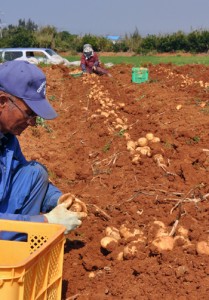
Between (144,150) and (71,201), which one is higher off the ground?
(71,201)

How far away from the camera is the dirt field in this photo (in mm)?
3141

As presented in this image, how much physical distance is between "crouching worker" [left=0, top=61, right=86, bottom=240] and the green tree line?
3996 centimetres

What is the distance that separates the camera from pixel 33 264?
2.21 m

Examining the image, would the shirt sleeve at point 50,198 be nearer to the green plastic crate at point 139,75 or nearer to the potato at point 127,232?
the potato at point 127,232

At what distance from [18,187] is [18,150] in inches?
10.3

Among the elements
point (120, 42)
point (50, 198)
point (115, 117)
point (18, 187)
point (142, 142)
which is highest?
point (18, 187)

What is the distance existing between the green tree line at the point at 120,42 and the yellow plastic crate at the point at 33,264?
40671 mm

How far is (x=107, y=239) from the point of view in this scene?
3598 millimetres

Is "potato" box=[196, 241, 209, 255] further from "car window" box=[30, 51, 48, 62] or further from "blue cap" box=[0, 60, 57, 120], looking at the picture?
"car window" box=[30, 51, 48, 62]

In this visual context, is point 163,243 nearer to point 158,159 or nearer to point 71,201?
point 71,201

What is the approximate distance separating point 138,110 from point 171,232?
221 inches

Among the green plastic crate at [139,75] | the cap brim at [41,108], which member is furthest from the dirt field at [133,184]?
the green plastic crate at [139,75]

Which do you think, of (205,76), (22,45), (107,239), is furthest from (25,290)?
(22,45)

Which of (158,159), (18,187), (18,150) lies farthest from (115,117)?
(18,187)
